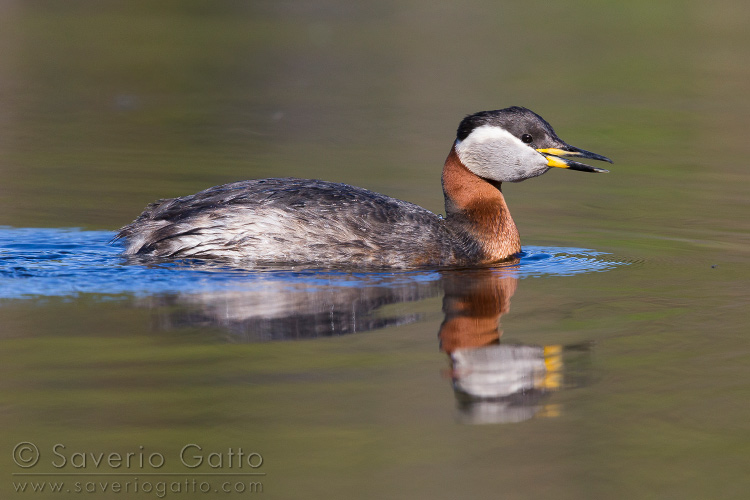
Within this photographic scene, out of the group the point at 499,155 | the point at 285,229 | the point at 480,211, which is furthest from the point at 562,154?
the point at 285,229

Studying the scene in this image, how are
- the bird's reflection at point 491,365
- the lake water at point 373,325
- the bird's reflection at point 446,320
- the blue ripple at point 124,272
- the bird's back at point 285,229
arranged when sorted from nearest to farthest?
1. the lake water at point 373,325
2. the bird's reflection at point 491,365
3. the bird's reflection at point 446,320
4. the blue ripple at point 124,272
5. the bird's back at point 285,229

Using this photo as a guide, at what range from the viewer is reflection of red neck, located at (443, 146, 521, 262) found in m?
9.57

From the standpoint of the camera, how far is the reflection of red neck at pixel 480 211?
31.4ft

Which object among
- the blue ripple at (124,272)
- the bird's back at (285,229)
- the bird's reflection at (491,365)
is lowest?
the bird's reflection at (491,365)

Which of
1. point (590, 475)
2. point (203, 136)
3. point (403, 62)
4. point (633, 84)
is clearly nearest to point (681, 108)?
point (633, 84)

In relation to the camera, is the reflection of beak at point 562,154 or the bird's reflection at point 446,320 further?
the reflection of beak at point 562,154

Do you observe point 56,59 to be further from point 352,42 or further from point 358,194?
point 358,194

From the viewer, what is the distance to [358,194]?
9195mm

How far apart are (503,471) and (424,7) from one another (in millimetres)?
24242

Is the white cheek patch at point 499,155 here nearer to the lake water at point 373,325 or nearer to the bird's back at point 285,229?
the lake water at point 373,325

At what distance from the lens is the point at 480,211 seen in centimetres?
975

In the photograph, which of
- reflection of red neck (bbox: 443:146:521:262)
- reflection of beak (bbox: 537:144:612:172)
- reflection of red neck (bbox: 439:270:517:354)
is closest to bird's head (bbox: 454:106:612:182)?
reflection of beak (bbox: 537:144:612:172)

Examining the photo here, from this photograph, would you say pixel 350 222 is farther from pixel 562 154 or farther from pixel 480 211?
pixel 562 154

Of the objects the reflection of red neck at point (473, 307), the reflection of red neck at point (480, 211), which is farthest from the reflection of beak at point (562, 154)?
the reflection of red neck at point (473, 307)
